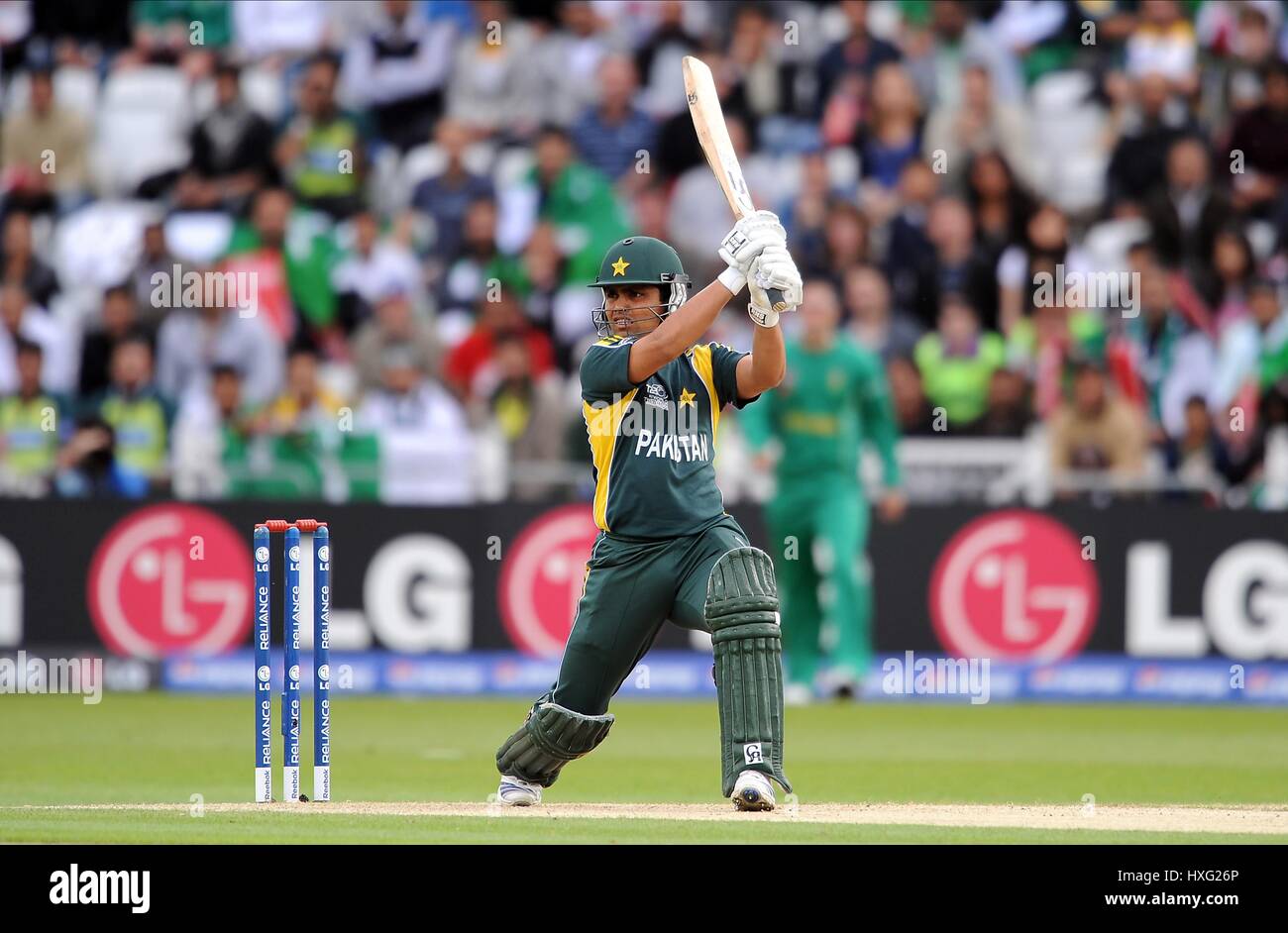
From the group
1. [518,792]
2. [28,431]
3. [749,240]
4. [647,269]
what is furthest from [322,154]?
[749,240]

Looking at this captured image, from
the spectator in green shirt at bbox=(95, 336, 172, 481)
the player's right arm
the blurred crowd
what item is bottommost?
the player's right arm

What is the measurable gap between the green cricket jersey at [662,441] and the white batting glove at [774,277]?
48 cm

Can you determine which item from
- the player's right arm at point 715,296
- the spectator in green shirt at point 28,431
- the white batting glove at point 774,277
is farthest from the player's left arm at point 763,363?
the spectator in green shirt at point 28,431

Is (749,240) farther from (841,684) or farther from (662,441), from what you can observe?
(841,684)

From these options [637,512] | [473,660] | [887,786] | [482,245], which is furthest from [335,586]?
[637,512]

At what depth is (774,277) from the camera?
26.3 feet

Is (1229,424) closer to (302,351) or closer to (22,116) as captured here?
(302,351)

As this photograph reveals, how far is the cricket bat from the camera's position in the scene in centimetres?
860

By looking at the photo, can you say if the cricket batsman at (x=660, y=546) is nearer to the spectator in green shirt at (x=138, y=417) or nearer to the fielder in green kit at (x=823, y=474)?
the fielder in green kit at (x=823, y=474)

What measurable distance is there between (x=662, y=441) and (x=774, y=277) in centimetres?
97

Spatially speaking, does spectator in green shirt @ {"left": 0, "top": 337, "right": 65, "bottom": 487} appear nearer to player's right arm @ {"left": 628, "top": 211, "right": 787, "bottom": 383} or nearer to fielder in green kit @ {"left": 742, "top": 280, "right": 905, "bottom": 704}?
fielder in green kit @ {"left": 742, "top": 280, "right": 905, "bottom": 704}

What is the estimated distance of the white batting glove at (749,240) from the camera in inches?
319

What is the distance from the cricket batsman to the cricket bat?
12.7 inches

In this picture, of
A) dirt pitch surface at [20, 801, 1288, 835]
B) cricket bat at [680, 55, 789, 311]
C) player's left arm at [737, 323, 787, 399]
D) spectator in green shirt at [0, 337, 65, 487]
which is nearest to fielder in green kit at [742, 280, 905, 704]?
spectator in green shirt at [0, 337, 65, 487]
